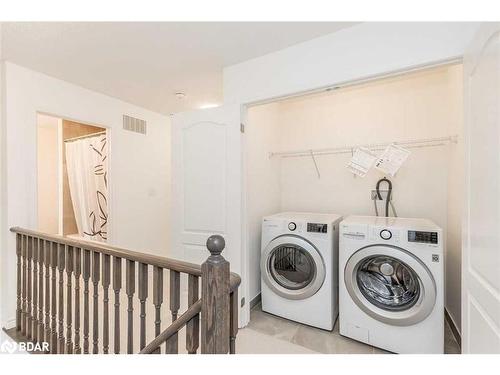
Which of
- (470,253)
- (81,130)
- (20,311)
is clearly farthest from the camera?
(81,130)

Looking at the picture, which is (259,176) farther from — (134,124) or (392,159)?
(134,124)

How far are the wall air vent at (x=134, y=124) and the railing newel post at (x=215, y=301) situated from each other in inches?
111

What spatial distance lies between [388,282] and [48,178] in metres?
5.30

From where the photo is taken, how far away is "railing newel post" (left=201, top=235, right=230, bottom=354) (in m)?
0.88

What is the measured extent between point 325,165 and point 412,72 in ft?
4.57

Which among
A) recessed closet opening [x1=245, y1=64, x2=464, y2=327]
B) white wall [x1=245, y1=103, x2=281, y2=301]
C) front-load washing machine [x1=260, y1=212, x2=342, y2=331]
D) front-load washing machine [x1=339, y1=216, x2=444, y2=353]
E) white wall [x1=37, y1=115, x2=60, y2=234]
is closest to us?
front-load washing machine [x1=339, y1=216, x2=444, y2=353]

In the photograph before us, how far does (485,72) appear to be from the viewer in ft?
3.21

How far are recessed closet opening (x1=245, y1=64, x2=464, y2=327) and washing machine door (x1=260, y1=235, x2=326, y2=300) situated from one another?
0.24 metres

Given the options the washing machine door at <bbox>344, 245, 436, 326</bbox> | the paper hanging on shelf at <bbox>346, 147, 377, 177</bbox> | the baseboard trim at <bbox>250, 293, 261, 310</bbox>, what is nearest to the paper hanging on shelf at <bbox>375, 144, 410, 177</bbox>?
the paper hanging on shelf at <bbox>346, 147, 377, 177</bbox>

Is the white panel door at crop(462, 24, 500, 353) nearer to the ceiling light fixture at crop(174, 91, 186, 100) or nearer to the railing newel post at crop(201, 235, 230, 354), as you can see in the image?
the railing newel post at crop(201, 235, 230, 354)

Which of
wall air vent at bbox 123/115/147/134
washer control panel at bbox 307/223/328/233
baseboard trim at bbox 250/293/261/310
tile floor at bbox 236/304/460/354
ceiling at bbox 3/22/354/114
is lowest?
tile floor at bbox 236/304/460/354

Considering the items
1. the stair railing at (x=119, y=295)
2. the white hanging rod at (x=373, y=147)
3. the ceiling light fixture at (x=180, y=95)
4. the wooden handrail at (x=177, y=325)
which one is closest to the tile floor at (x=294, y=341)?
the stair railing at (x=119, y=295)
